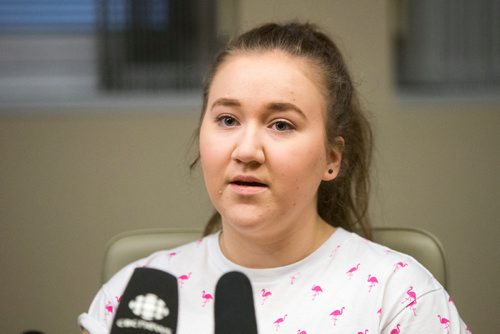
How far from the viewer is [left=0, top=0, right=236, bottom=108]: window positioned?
8.56 ft

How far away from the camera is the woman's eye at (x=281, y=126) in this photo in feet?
4.02

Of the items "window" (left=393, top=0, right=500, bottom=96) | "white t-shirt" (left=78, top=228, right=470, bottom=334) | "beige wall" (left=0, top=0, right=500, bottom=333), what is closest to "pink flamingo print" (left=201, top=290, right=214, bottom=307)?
"white t-shirt" (left=78, top=228, right=470, bottom=334)

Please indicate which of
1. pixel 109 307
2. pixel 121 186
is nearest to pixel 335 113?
pixel 109 307

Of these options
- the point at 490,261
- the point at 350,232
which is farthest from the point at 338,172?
the point at 490,261

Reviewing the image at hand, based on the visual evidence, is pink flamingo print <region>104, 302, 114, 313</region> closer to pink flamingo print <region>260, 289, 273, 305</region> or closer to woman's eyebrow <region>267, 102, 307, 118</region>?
pink flamingo print <region>260, 289, 273, 305</region>

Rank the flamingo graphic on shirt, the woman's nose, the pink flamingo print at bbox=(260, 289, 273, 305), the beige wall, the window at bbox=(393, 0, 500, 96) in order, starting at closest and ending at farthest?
the woman's nose, the pink flamingo print at bbox=(260, 289, 273, 305), the flamingo graphic on shirt, the beige wall, the window at bbox=(393, 0, 500, 96)

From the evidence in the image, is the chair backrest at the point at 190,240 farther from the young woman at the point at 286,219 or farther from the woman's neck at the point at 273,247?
the woman's neck at the point at 273,247

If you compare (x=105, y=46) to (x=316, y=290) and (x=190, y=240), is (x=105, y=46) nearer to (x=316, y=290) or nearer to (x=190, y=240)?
(x=190, y=240)

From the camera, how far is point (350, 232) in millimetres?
1471

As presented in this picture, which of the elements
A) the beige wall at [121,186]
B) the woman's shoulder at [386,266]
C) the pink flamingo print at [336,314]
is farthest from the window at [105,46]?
the pink flamingo print at [336,314]

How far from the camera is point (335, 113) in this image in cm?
136

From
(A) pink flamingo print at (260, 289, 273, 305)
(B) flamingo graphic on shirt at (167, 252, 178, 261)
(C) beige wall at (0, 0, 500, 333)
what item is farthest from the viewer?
(C) beige wall at (0, 0, 500, 333)

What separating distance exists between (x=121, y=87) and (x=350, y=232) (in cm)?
140

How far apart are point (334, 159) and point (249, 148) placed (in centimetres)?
26
